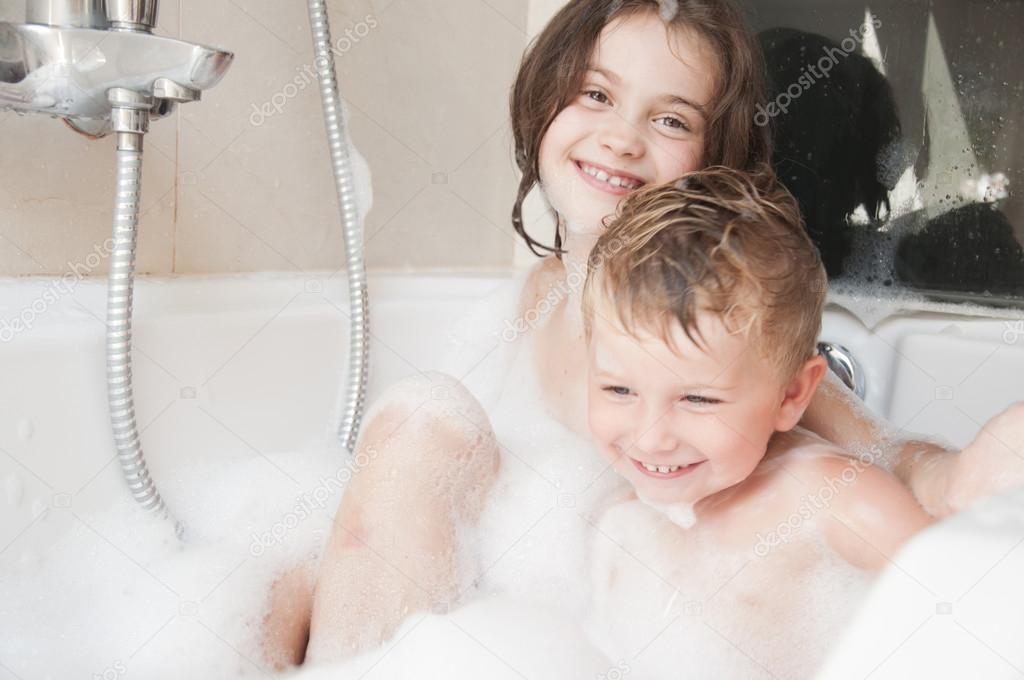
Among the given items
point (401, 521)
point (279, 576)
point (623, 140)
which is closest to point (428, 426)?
point (401, 521)

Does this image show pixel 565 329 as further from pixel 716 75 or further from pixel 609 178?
pixel 716 75

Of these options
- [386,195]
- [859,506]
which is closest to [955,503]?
[859,506]

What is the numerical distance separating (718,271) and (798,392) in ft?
0.45

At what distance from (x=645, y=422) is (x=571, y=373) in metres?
0.26

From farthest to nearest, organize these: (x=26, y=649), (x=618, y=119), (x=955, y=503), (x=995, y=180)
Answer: (x=995, y=180), (x=618, y=119), (x=26, y=649), (x=955, y=503)

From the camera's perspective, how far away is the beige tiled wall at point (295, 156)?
0.99 m

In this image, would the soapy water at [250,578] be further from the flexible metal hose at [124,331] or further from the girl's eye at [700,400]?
the girl's eye at [700,400]

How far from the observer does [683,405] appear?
713 mm

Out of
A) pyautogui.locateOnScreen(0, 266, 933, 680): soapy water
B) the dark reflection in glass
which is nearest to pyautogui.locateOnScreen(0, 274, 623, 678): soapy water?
pyautogui.locateOnScreen(0, 266, 933, 680): soapy water

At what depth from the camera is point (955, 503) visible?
2.25 feet

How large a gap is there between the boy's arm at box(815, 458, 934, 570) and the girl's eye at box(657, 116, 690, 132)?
0.35 meters

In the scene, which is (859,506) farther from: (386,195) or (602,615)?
(386,195)

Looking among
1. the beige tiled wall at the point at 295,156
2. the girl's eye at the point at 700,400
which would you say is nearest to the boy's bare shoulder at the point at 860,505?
the girl's eye at the point at 700,400

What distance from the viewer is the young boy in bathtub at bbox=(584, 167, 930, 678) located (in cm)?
70
